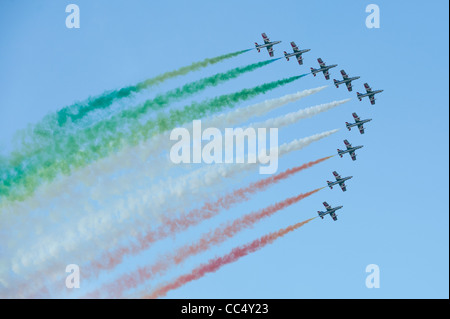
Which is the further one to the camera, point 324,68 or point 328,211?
point 324,68

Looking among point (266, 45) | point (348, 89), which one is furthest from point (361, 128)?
point (266, 45)

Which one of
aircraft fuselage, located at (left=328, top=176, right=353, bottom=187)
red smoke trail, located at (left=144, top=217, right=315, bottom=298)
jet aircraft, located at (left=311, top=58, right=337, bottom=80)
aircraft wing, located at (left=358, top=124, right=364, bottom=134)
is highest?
jet aircraft, located at (left=311, top=58, right=337, bottom=80)

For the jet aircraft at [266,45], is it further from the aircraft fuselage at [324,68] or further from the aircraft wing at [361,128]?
the aircraft wing at [361,128]

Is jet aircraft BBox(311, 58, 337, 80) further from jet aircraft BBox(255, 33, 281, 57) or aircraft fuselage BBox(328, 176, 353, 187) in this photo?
A: aircraft fuselage BBox(328, 176, 353, 187)

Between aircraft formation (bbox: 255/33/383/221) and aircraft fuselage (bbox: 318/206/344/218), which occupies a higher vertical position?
aircraft formation (bbox: 255/33/383/221)

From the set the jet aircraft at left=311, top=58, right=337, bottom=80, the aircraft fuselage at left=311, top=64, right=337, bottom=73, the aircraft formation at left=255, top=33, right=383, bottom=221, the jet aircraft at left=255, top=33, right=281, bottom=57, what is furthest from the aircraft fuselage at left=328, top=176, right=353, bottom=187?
the jet aircraft at left=255, top=33, right=281, bottom=57

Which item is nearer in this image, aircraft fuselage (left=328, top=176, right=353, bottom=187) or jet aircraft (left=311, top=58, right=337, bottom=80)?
aircraft fuselage (left=328, top=176, right=353, bottom=187)

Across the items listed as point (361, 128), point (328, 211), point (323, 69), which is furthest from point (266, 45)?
point (328, 211)

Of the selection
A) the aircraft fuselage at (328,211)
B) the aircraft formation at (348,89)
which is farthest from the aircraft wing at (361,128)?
the aircraft fuselage at (328,211)

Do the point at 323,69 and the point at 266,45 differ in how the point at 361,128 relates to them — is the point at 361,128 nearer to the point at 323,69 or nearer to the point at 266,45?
the point at 323,69

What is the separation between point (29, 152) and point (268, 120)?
18.4 m

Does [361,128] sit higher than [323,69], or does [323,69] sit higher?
[323,69]

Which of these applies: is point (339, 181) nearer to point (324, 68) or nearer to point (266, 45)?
point (324, 68)
